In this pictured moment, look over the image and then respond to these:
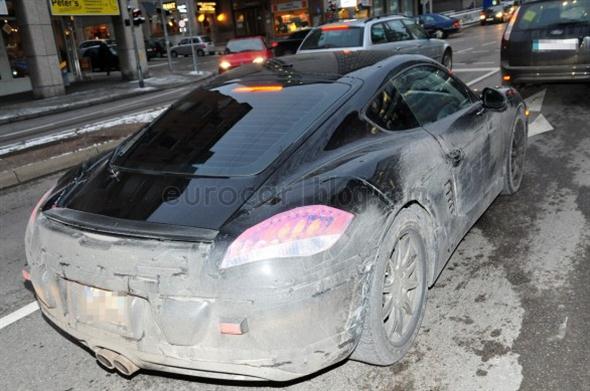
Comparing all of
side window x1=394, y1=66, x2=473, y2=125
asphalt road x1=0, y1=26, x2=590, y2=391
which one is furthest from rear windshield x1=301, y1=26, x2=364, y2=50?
side window x1=394, y1=66, x2=473, y2=125

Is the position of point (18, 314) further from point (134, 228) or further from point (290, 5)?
point (290, 5)

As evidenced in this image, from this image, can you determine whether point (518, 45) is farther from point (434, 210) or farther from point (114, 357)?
point (114, 357)

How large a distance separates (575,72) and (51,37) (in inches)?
741

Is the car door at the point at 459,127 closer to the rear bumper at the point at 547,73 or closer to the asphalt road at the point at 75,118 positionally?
the rear bumper at the point at 547,73

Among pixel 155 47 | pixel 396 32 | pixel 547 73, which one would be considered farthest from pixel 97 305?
pixel 155 47

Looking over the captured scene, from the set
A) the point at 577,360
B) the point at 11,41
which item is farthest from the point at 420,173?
the point at 11,41

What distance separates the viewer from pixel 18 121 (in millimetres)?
16250

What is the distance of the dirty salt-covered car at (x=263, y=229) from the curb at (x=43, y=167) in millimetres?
4689

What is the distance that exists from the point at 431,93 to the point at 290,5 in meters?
53.5

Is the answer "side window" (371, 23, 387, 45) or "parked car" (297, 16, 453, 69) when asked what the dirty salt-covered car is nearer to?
"parked car" (297, 16, 453, 69)

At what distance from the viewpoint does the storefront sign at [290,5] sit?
173 ft

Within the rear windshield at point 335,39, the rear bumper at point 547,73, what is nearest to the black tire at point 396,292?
the rear bumper at point 547,73

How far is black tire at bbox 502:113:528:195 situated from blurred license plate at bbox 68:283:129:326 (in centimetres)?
345

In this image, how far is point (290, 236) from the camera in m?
2.26
